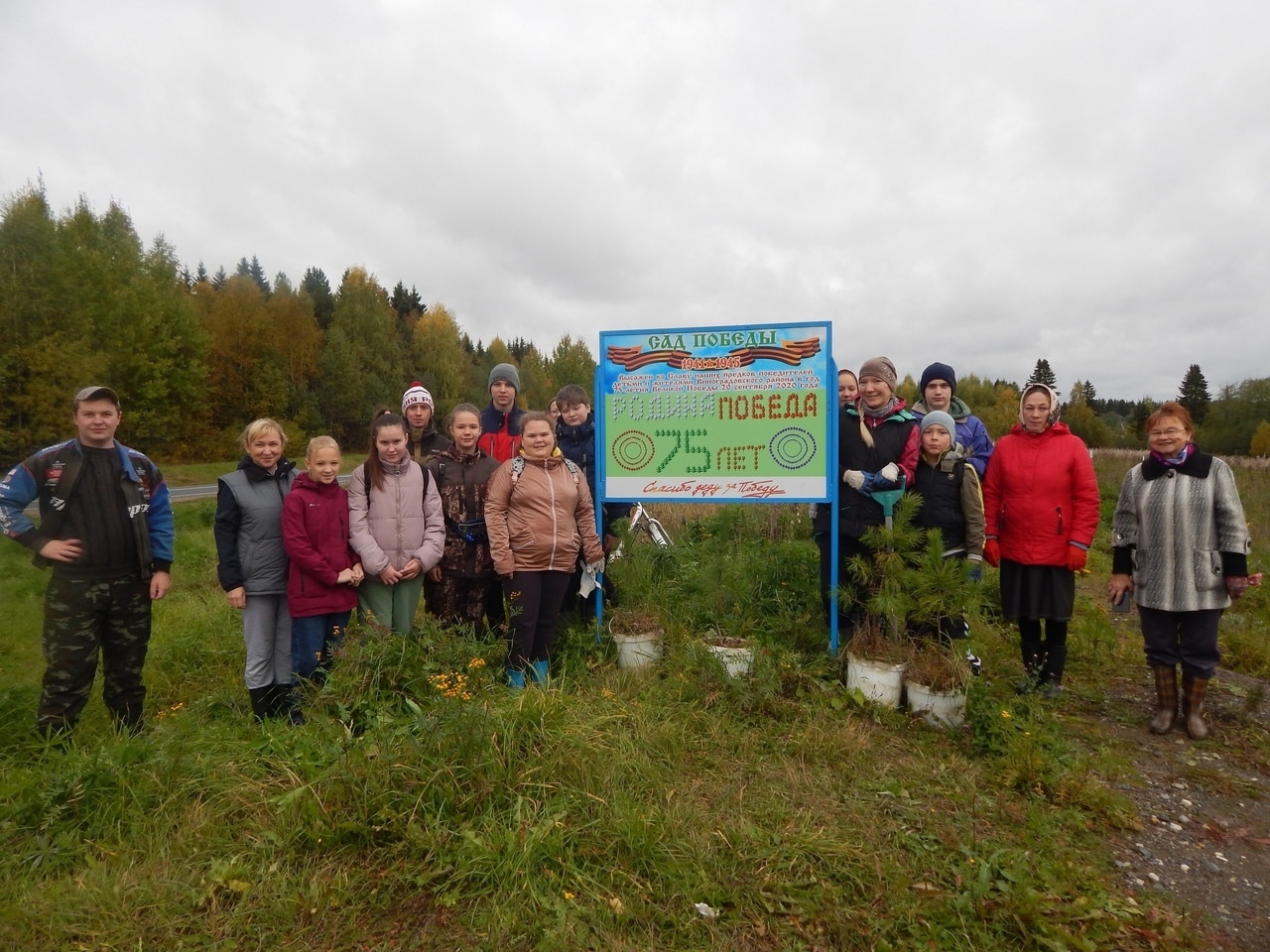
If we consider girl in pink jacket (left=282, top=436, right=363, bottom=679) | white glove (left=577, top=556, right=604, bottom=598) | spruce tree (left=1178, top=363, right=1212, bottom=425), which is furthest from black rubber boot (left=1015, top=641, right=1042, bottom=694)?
spruce tree (left=1178, top=363, right=1212, bottom=425)

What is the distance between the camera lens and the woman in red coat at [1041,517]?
4.09 metres

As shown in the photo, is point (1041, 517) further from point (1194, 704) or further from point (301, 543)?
point (301, 543)

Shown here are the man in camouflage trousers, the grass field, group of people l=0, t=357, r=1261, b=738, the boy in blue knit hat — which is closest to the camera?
the grass field

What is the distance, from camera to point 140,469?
3.81 metres

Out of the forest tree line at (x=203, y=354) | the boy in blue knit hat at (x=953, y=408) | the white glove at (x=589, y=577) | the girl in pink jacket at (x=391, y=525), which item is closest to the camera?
the girl in pink jacket at (x=391, y=525)

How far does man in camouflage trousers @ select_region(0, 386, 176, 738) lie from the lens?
3496 millimetres

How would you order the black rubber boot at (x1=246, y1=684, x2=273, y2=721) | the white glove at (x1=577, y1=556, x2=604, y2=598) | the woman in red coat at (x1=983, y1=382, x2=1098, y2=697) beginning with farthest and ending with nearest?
the white glove at (x1=577, y1=556, x2=604, y2=598), the woman in red coat at (x1=983, y1=382, x2=1098, y2=697), the black rubber boot at (x1=246, y1=684, x2=273, y2=721)

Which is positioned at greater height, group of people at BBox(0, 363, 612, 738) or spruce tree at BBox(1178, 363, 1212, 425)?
spruce tree at BBox(1178, 363, 1212, 425)

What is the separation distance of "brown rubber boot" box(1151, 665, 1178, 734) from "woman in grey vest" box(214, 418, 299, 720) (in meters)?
5.13

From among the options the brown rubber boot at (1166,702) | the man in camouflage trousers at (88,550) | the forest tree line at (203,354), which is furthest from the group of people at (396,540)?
the forest tree line at (203,354)

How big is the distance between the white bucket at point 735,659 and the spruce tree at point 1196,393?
253 feet

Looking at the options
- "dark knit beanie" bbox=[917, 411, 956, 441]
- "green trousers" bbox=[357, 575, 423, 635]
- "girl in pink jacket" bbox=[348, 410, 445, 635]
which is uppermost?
"dark knit beanie" bbox=[917, 411, 956, 441]

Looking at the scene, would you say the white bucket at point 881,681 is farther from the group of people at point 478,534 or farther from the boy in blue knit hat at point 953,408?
the boy in blue knit hat at point 953,408

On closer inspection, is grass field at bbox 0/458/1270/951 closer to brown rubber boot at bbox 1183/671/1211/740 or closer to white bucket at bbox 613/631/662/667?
white bucket at bbox 613/631/662/667
